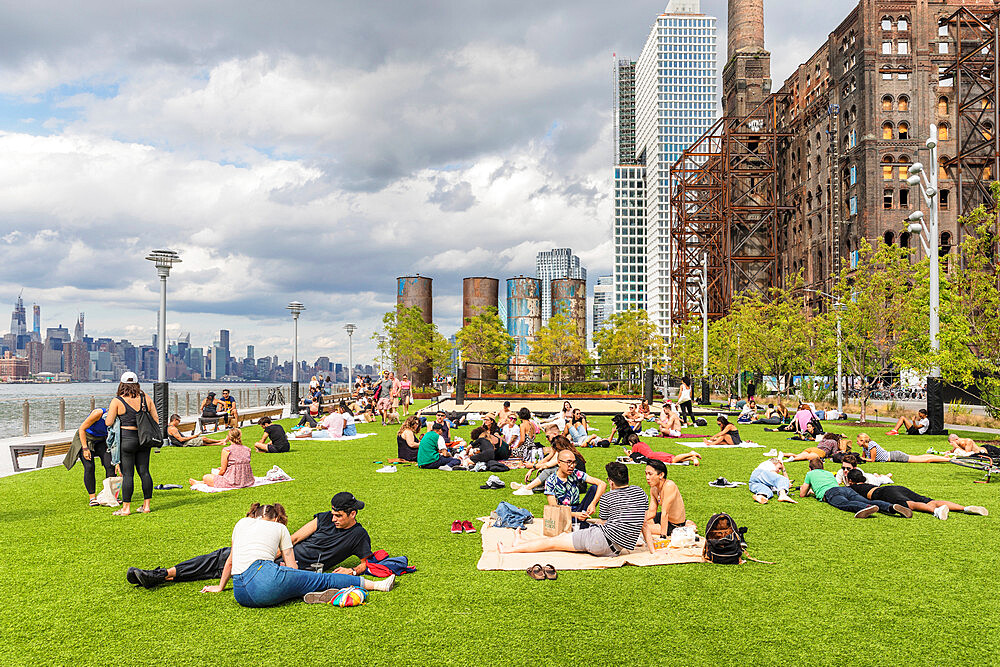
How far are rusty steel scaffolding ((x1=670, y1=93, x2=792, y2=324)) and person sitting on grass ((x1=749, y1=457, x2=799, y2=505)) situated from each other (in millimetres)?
63657

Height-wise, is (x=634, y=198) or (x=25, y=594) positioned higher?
(x=634, y=198)

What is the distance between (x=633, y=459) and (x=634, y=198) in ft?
615

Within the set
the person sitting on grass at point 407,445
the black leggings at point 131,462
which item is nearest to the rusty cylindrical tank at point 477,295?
the person sitting on grass at point 407,445

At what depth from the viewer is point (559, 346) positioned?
187 feet

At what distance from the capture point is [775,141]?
241 ft

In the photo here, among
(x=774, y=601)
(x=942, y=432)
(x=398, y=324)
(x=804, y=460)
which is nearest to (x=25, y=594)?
(x=774, y=601)

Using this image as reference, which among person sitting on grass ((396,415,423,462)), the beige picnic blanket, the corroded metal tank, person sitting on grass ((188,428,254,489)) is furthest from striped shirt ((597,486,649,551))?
the corroded metal tank

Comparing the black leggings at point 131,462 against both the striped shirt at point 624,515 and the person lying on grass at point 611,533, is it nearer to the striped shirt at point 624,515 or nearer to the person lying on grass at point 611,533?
the person lying on grass at point 611,533

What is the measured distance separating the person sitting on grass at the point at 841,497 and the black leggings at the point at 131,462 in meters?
9.84

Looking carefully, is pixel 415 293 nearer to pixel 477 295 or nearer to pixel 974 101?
pixel 477 295

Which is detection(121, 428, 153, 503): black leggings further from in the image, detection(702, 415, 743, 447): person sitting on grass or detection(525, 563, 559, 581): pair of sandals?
detection(702, 415, 743, 447): person sitting on grass

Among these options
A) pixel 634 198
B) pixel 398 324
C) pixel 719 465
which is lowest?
pixel 719 465

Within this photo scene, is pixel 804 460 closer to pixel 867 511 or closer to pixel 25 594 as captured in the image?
pixel 867 511

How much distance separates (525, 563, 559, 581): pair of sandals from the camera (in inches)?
266
